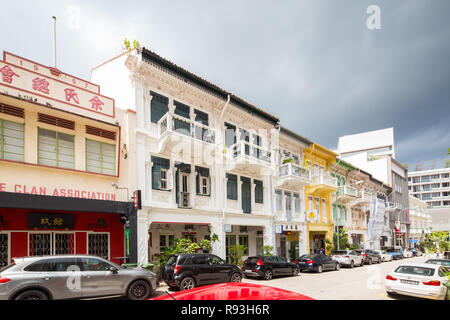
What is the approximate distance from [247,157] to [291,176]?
19.3ft

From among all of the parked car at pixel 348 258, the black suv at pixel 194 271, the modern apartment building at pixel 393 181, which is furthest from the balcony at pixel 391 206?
the black suv at pixel 194 271

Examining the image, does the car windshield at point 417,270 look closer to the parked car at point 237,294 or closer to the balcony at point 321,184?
the parked car at point 237,294

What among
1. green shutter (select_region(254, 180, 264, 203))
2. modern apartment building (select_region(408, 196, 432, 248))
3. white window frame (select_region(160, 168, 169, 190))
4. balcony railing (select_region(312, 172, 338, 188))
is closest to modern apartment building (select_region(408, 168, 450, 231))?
modern apartment building (select_region(408, 196, 432, 248))

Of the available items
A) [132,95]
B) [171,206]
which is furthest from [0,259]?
[132,95]

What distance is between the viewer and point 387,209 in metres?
47.3

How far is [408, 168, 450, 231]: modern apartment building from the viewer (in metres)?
84.8

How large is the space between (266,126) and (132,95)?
11.7 metres

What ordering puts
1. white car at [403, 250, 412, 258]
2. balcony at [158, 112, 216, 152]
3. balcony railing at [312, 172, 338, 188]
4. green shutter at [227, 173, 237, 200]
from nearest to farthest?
balcony at [158, 112, 216, 152] < green shutter at [227, 173, 237, 200] < balcony railing at [312, 172, 338, 188] < white car at [403, 250, 412, 258]

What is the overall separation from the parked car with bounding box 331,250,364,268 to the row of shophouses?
3084 mm

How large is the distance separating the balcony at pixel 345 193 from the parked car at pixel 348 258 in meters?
7.91

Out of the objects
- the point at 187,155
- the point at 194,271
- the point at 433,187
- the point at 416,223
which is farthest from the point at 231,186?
the point at 433,187

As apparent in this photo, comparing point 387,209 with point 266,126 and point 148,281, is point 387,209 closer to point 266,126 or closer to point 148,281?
point 266,126

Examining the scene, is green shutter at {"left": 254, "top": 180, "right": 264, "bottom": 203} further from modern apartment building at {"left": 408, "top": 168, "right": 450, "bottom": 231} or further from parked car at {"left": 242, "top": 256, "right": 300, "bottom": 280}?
modern apartment building at {"left": 408, "top": 168, "right": 450, "bottom": 231}

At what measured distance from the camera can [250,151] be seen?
72.5 feet
